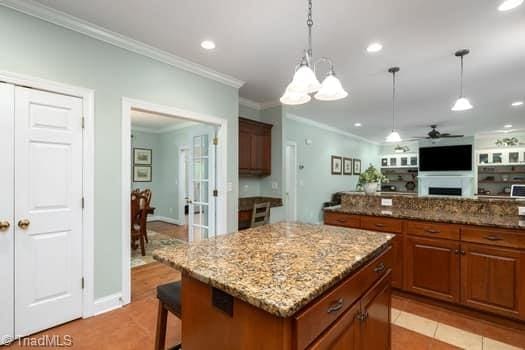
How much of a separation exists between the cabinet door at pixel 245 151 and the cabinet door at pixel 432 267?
261 cm

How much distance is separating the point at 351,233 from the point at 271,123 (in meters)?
3.35

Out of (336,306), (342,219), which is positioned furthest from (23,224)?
(342,219)

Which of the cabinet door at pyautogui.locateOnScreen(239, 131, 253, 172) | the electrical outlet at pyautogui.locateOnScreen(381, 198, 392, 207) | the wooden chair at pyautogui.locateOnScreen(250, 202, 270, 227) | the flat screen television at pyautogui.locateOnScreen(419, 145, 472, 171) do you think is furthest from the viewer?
the flat screen television at pyautogui.locateOnScreen(419, 145, 472, 171)

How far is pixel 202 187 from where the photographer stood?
3838 mm

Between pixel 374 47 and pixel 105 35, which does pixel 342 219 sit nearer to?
pixel 374 47

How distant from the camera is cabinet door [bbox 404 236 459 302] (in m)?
2.46

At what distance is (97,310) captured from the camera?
7.80 ft

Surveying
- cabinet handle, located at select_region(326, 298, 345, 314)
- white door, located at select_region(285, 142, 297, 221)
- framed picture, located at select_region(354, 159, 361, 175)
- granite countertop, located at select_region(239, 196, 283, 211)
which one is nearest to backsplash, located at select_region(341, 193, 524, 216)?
granite countertop, located at select_region(239, 196, 283, 211)

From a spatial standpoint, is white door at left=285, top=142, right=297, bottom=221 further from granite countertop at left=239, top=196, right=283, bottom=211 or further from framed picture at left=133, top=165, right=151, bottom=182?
framed picture at left=133, top=165, right=151, bottom=182

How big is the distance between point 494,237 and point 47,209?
154 inches

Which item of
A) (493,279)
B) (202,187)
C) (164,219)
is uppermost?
(202,187)

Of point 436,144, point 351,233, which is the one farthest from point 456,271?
point 436,144

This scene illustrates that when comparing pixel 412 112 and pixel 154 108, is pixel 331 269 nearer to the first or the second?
pixel 154 108

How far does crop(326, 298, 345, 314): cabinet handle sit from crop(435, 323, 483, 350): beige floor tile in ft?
5.50
